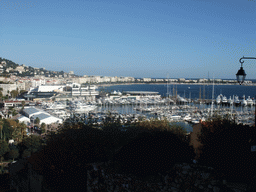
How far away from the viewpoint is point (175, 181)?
7.71 feet

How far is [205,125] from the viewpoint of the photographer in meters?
2.90

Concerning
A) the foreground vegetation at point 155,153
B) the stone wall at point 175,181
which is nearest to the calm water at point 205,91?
the foreground vegetation at point 155,153

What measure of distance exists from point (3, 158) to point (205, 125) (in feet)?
25.0

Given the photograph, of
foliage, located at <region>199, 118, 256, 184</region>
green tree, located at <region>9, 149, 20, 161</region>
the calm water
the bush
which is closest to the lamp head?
foliage, located at <region>199, 118, 256, 184</region>

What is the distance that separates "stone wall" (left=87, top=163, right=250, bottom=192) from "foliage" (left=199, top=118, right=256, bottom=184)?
0.12 meters

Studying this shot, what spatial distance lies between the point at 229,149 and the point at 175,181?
2.07ft

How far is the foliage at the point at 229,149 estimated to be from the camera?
2.27 metres

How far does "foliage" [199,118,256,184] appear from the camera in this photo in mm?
2266

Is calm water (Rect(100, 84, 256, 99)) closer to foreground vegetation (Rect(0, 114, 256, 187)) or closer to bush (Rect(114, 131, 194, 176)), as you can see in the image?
foreground vegetation (Rect(0, 114, 256, 187))

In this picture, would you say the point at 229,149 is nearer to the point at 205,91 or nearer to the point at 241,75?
the point at 241,75

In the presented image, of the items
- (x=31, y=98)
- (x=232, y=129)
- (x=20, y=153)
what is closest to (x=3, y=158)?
(x=20, y=153)

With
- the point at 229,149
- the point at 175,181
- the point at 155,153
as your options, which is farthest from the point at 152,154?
the point at 229,149

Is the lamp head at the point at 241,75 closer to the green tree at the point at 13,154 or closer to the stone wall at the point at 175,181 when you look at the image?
the stone wall at the point at 175,181

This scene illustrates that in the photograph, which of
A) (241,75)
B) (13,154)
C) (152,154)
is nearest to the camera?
(241,75)
